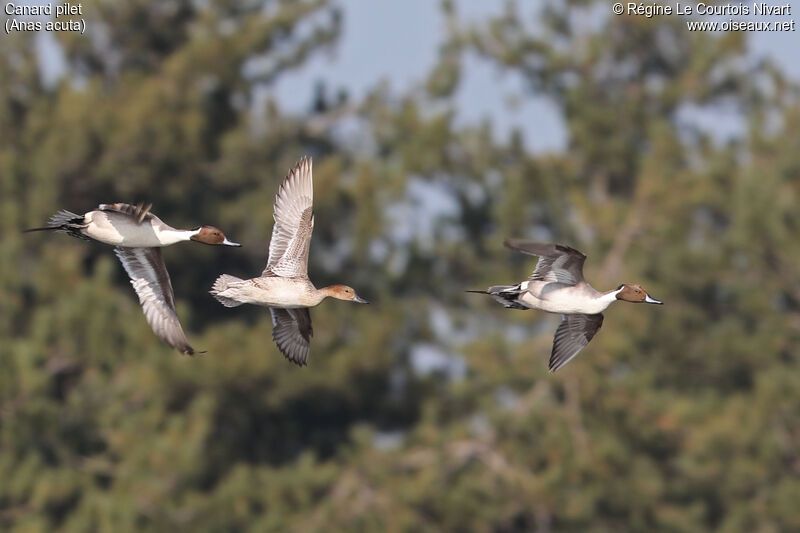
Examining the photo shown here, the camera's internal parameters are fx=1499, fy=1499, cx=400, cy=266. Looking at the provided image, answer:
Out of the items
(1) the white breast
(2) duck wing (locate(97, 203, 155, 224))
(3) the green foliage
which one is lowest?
(3) the green foliage

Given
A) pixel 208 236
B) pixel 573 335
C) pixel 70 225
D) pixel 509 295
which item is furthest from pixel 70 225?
pixel 573 335

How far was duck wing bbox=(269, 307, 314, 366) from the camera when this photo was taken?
1155 centimetres

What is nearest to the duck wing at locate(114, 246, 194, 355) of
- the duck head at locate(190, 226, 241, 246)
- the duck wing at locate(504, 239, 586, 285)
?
the duck head at locate(190, 226, 241, 246)

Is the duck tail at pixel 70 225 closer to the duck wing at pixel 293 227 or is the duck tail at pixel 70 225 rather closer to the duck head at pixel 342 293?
the duck wing at pixel 293 227

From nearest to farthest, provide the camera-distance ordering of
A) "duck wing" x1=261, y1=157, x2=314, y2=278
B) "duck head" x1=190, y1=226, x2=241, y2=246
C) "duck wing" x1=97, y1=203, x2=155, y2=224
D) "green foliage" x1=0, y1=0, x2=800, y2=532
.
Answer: "duck wing" x1=97, y1=203, x2=155, y2=224
"duck head" x1=190, y1=226, x2=241, y2=246
"duck wing" x1=261, y1=157, x2=314, y2=278
"green foliage" x1=0, y1=0, x2=800, y2=532

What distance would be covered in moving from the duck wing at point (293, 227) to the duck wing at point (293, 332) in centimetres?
48

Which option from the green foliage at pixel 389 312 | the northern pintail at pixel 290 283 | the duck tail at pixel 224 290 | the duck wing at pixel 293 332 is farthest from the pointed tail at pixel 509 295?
the green foliage at pixel 389 312

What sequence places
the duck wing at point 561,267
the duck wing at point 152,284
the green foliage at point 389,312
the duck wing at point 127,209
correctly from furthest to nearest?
1. the green foliage at point 389,312
2. the duck wing at point 152,284
3. the duck wing at point 561,267
4. the duck wing at point 127,209

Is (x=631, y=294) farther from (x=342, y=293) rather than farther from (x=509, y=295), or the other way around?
(x=342, y=293)

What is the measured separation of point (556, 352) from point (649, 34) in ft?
70.1

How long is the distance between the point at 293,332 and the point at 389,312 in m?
15.1

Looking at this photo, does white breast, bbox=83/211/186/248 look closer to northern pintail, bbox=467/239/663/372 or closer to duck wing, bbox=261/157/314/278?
duck wing, bbox=261/157/314/278

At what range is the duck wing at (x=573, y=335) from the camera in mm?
11188

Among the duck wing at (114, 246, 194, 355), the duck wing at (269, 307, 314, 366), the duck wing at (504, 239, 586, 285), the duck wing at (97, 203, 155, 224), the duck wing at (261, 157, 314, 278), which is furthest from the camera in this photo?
the duck wing at (269, 307, 314, 366)
